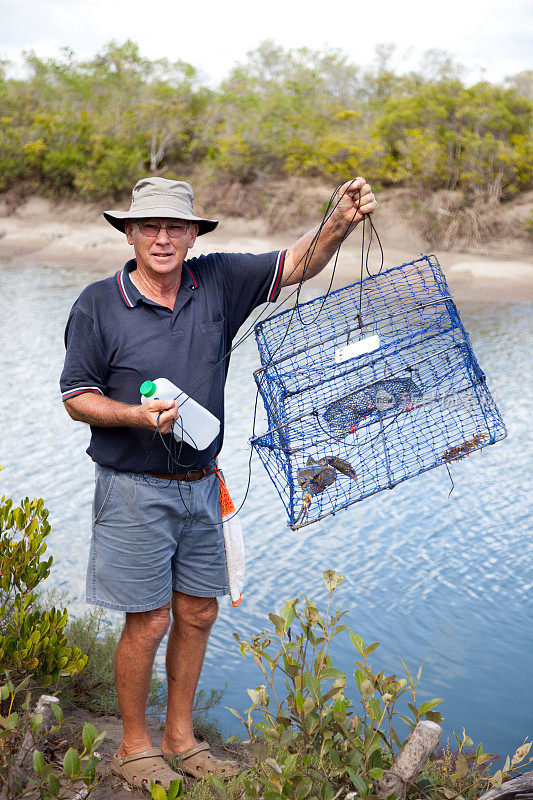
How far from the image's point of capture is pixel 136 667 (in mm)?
2373

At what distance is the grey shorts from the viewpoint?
2320mm

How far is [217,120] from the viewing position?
2328 centimetres

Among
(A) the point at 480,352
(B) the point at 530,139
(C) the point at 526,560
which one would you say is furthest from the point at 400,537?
(B) the point at 530,139

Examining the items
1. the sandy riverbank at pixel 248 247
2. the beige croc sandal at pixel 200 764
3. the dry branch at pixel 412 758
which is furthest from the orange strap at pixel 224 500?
the sandy riverbank at pixel 248 247

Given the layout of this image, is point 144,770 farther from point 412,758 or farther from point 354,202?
point 354,202

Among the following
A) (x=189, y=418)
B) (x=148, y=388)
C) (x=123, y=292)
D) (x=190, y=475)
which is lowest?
(x=190, y=475)

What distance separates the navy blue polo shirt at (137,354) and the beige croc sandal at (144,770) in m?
0.84

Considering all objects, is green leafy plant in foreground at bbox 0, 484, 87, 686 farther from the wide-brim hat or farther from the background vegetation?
the background vegetation

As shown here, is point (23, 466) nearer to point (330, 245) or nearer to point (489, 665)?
point (489, 665)

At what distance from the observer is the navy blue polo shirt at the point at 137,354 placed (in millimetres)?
2277

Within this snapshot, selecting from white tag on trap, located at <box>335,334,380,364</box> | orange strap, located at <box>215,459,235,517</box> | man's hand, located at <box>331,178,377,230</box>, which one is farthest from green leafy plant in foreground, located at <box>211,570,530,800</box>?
man's hand, located at <box>331,178,377,230</box>

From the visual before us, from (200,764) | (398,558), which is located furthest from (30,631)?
(398,558)

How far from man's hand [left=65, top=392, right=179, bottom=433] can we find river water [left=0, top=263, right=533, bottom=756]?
1.65 m

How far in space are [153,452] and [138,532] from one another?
0.23m
